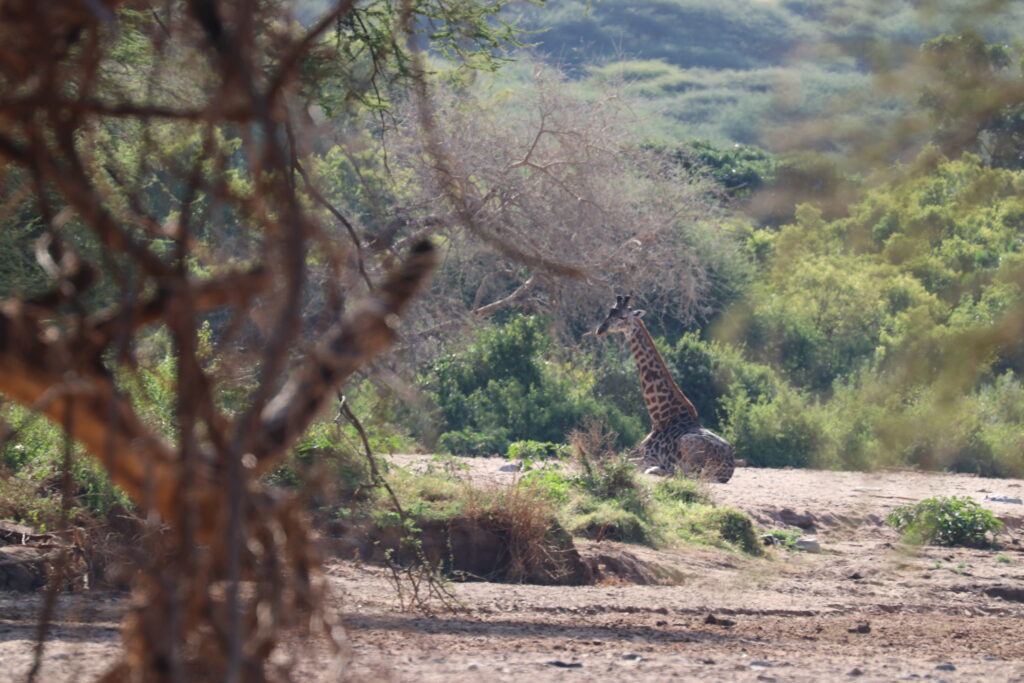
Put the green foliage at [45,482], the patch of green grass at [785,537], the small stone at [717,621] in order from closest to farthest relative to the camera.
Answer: the green foliage at [45,482] → the small stone at [717,621] → the patch of green grass at [785,537]

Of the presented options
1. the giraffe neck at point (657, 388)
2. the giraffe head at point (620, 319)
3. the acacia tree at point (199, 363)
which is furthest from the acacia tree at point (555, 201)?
the acacia tree at point (199, 363)

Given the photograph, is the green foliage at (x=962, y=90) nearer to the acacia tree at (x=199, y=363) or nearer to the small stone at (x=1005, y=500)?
the acacia tree at (x=199, y=363)

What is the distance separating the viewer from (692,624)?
23.4 ft

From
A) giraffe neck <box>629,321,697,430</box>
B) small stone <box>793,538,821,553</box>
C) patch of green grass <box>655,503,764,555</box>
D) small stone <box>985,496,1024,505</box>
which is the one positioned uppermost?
giraffe neck <box>629,321,697,430</box>

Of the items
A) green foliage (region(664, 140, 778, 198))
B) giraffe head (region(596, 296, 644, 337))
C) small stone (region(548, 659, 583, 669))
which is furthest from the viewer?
green foliage (region(664, 140, 778, 198))

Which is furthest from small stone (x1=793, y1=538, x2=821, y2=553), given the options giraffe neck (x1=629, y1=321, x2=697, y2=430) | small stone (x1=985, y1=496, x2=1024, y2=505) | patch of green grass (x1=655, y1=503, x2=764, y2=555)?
small stone (x1=985, y1=496, x2=1024, y2=505)

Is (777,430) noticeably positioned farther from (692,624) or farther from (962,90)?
(962,90)

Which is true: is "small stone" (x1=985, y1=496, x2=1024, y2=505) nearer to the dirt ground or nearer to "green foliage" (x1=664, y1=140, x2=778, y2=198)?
the dirt ground

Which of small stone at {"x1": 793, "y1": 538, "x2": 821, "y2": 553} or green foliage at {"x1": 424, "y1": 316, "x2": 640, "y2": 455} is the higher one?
green foliage at {"x1": 424, "y1": 316, "x2": 640, "y2": 455}

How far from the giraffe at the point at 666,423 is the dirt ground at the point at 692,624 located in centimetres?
247

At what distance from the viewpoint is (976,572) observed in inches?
405

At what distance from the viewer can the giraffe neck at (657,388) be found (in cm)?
1509

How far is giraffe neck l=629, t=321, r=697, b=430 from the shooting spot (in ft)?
49.5

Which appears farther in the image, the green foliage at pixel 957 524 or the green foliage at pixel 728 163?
the green foliage at pixel 728 163
